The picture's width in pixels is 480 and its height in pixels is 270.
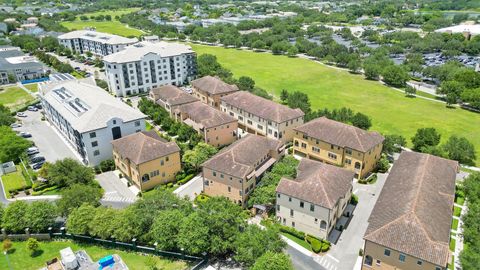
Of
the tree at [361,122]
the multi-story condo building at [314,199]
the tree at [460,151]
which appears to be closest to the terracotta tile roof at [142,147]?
the multi-story condo building at [314,199]

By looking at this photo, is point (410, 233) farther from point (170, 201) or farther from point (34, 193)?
point (34, 193)

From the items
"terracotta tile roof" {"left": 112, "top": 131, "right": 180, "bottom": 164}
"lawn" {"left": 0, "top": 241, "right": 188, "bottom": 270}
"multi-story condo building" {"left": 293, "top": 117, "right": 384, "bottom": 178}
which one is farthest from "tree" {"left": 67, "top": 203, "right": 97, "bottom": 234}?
"multi-story condo building" {"left": 293, "top": 117, "right": 384, "bottom": 178}

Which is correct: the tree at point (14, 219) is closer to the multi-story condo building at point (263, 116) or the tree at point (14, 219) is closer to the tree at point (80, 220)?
the tree at point (80, 220)

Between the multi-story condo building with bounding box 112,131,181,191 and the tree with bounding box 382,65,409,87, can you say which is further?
the tree with bounding box 382,65,409,87

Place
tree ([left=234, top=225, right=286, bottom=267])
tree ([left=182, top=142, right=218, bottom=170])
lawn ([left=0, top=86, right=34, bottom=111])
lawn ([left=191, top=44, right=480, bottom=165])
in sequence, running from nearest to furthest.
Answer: tree ([left=234, top=225, right=286, bottom=267]) → tree ([left=182, top=142, right=218, bottom=170]) → lawn ([left=191, top=44, right=480, bottom=165]) → lawn ([left=0, top=86, right=34, bottom=111])

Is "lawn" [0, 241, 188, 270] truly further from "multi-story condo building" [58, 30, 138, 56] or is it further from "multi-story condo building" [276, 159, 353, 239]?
"multi-story condo building" [58, 30, 138, 56]

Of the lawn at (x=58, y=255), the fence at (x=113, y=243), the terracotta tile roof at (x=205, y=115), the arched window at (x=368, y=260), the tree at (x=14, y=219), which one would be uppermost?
the terracotta tile roof at (x=205, y=115)
